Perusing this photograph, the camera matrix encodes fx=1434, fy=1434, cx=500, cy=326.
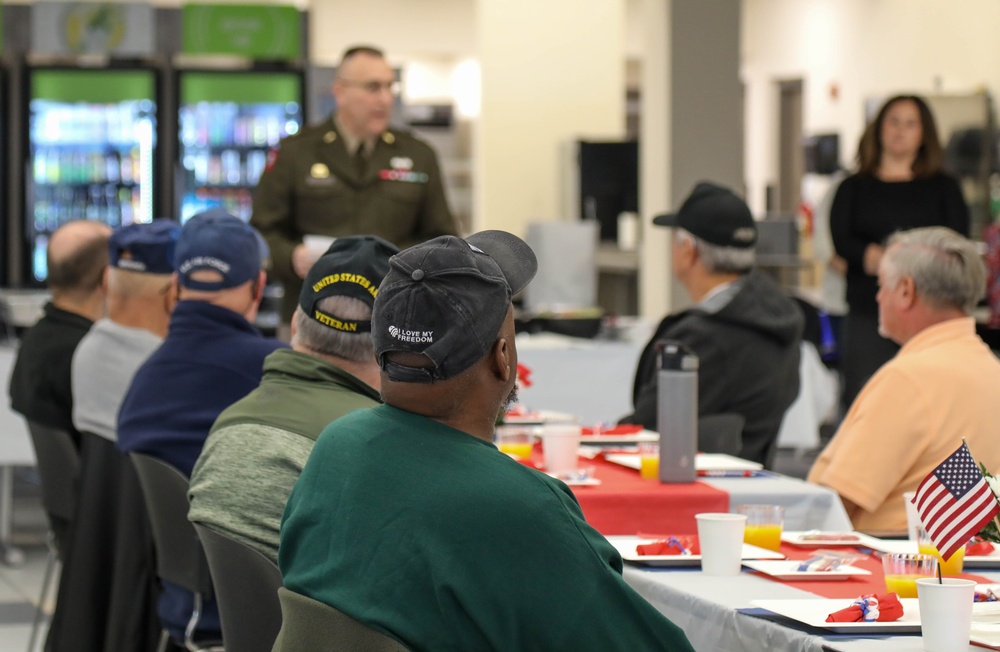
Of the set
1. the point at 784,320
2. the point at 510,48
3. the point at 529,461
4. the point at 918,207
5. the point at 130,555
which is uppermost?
the point at 510,48

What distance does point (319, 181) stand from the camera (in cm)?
470

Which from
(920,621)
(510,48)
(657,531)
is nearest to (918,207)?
(657,531)

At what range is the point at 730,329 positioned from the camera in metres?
3.76

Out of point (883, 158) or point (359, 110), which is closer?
point (359, 110)

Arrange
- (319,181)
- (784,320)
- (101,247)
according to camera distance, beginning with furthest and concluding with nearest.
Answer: (319,181)
(101,247)
(784,320)

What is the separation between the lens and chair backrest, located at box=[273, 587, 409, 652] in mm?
1449

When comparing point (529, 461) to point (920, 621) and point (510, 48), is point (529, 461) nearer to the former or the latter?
point (920, 621)

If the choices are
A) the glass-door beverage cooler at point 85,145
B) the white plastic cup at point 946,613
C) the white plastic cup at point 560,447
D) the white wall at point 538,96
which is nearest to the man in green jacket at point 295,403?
the white plastic cup at point 560,447

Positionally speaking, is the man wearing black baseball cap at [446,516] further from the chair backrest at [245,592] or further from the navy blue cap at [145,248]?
the navy blue cap at [145,248]

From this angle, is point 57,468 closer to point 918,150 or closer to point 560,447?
point 560,447

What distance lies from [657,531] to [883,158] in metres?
3.36

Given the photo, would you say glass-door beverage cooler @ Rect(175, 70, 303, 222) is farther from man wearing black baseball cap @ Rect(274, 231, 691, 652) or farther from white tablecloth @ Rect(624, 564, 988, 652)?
man wearing black baseball cap @ Rect(274, 231, 691, 652)

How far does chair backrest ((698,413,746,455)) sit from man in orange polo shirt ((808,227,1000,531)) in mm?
407

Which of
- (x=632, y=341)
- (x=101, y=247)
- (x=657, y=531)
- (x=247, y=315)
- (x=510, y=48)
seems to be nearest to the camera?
(x=657, y=531)
